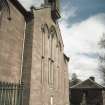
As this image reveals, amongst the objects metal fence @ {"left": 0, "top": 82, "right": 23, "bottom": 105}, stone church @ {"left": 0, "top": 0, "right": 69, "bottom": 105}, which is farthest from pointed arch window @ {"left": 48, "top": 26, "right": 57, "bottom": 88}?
metal fence @ {"left": 0, "top": 82, "right": 23, "bottom": 105}

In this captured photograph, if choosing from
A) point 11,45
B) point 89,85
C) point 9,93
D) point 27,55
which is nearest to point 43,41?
point 27,55

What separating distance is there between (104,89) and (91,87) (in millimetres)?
3105

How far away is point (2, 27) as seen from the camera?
13.1 meters

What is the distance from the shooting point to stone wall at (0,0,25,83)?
42.1 feet

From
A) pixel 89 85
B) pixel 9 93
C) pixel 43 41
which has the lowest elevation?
pixel 9 93

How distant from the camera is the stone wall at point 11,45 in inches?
505

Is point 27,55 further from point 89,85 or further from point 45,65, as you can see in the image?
point 89,85

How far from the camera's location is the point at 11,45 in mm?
13836

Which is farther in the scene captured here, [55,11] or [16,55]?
[55,11]

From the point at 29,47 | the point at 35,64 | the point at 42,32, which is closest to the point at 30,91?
the point at 35,64

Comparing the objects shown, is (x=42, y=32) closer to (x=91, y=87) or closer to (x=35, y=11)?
(x=35, y=11)

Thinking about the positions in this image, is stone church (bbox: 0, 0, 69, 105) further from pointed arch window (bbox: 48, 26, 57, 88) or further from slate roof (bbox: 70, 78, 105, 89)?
slate roof (bbox: 70, 78, 105, 89)

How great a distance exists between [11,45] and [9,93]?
4751 mm

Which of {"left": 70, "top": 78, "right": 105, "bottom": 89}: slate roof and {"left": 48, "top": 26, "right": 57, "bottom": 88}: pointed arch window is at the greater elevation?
{"left": 48, "top": 26, "right": 57, "bottom": 88}: pointed arch window
